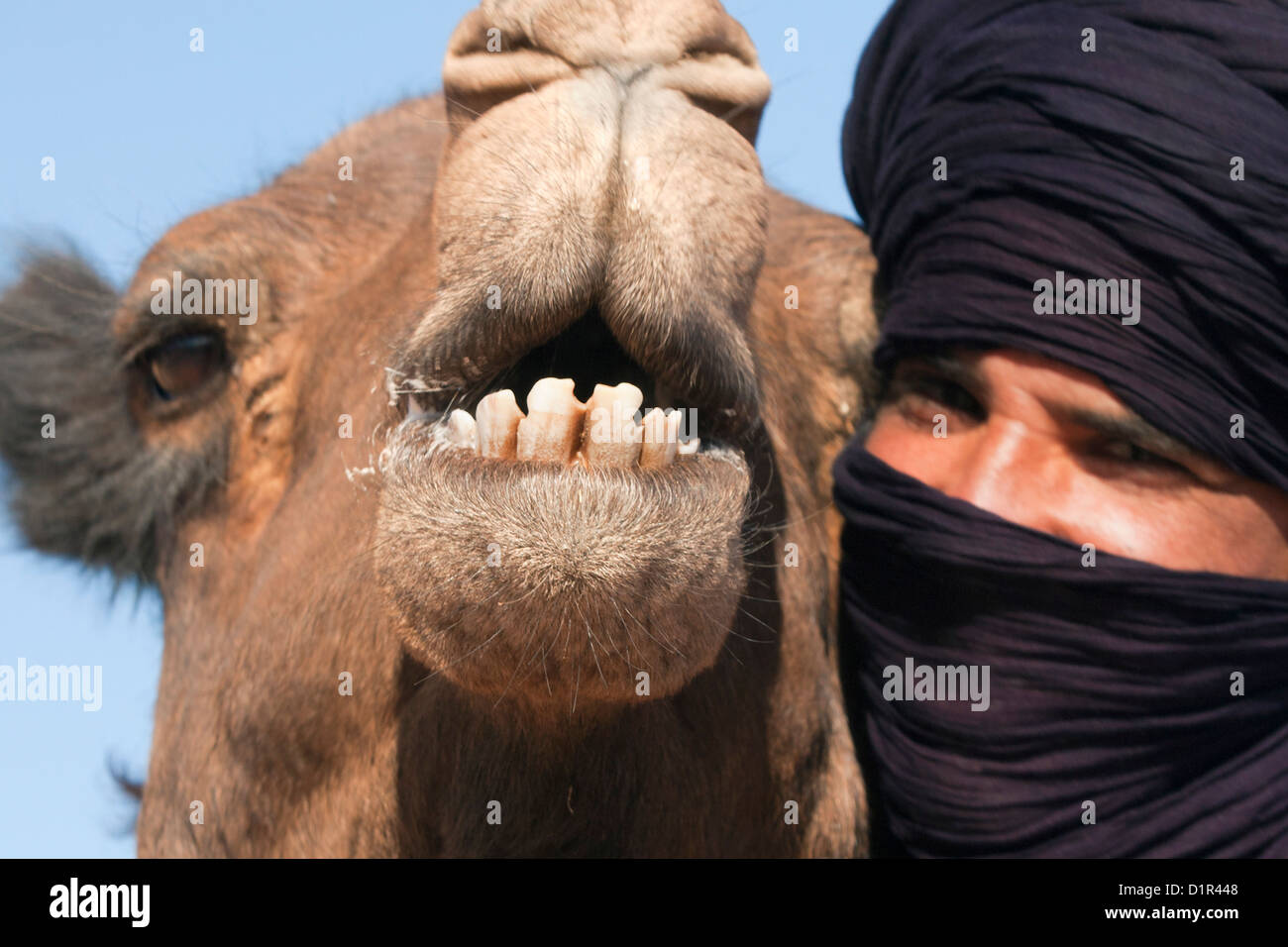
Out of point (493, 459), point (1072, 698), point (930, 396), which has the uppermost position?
point (930, 396)

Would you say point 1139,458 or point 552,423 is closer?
point 552,423

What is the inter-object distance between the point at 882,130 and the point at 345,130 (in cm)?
159

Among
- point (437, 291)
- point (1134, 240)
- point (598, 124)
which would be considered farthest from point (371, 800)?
point (1134, 240)

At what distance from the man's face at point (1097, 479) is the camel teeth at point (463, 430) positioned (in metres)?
1.25

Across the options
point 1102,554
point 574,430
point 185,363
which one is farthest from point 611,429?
point 185,363

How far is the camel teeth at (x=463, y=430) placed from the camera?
2434 mm

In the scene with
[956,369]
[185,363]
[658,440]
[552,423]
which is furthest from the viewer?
[185,363]

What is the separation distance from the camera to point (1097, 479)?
322cm

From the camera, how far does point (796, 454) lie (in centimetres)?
348

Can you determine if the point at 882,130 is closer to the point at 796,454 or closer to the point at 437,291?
the point at 796,454

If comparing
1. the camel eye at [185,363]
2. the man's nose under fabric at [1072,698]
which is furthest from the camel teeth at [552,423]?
the camel eye at [185,363]

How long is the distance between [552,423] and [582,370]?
43 cm

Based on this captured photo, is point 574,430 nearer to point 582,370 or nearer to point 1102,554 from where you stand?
point 582,370

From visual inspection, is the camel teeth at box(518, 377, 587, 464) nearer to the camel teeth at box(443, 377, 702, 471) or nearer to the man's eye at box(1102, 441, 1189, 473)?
the camel teeth at box(443, 377, 702, 471)
